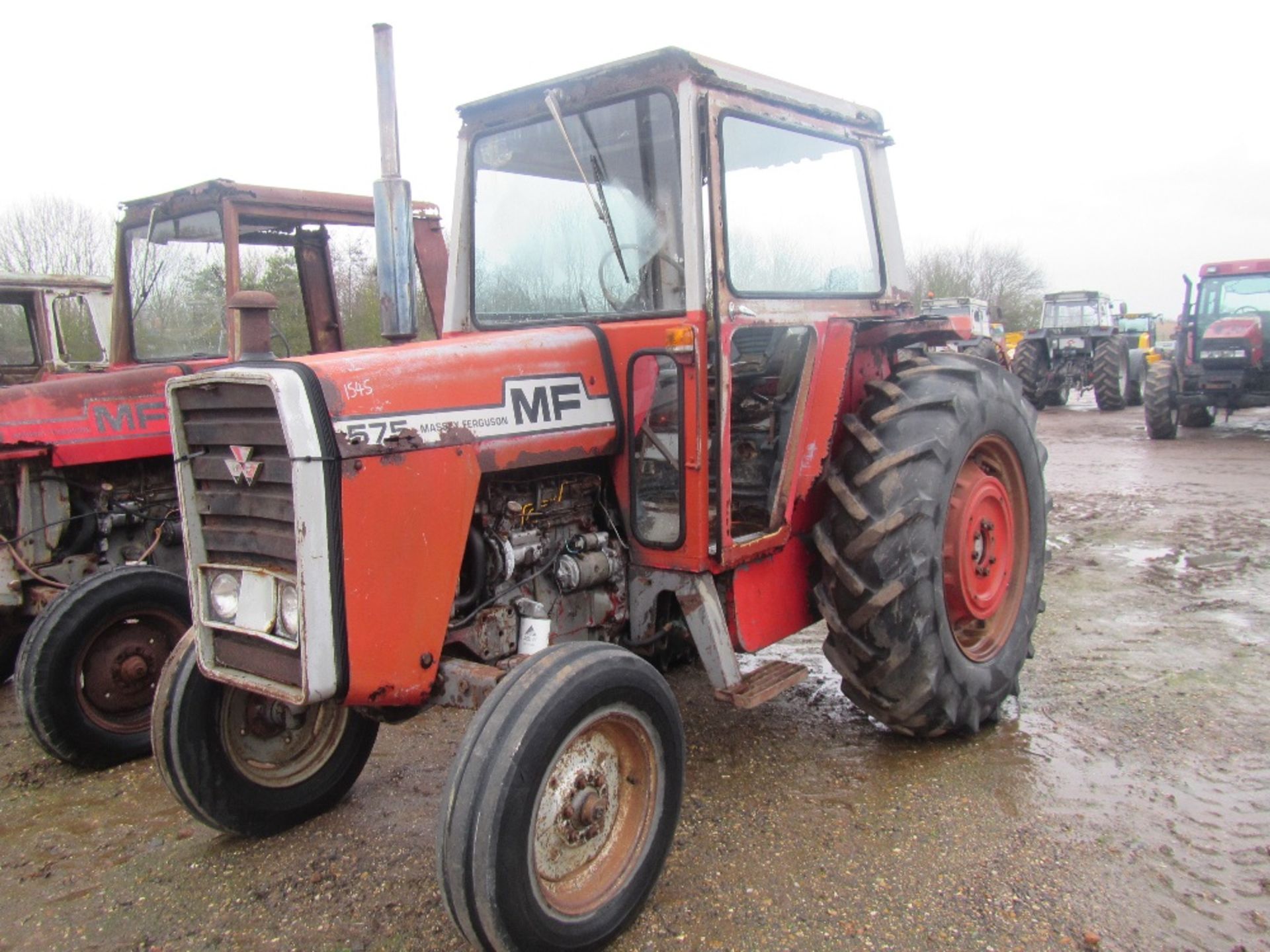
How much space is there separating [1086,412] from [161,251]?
17328mm

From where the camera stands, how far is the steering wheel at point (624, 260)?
321 cm

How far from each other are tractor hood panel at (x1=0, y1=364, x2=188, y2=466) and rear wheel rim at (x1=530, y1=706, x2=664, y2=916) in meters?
3.29

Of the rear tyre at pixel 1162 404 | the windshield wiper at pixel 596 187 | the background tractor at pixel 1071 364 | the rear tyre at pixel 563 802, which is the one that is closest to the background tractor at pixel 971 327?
the background tractor at pixel 1071 364

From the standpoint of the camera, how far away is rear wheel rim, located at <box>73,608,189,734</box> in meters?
4.09

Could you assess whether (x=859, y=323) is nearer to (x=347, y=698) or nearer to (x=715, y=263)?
(x=715, y=263)

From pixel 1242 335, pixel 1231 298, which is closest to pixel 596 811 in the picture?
pixel 1242 335

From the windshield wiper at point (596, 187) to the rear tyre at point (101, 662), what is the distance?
2518 mm

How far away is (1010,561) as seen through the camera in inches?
164

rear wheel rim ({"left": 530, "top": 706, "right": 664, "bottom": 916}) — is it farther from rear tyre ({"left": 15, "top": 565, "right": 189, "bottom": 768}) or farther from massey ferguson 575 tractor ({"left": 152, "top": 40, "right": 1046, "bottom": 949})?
rear tyre ({"left": 15, "top": 565, "right": 189, "bottom": 768})

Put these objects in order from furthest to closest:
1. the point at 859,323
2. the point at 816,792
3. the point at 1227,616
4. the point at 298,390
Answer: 1. the point at 1227,616
2. the point at 859,323
3. the point at 816,792
4. the point at 298,390

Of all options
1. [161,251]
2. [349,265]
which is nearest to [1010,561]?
[161,251]

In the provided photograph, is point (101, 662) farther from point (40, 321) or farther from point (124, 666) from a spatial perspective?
point (40, 321)

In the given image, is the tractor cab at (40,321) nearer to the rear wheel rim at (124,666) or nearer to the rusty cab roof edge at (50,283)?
the rusty cab roof edge at (50,283)

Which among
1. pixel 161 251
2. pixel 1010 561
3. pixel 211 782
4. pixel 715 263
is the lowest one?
pixel 211 782
